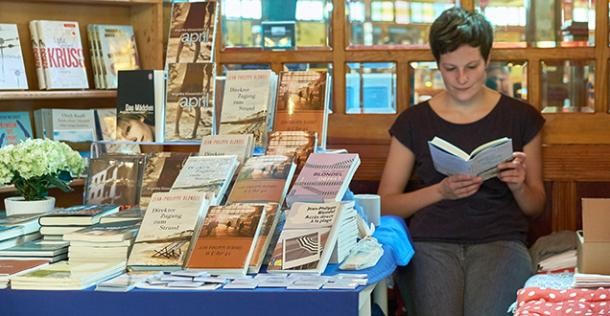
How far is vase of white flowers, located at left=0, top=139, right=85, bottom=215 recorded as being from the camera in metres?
3.12

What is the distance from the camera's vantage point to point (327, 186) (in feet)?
9.07

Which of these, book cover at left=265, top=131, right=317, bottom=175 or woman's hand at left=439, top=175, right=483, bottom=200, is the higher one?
book cover at left=265, top=131, right=317, bottom=175

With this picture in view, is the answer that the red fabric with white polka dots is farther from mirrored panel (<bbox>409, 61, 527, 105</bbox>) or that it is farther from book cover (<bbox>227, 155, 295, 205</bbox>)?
mirrored panel (<bbox>409, 61, 527, 105</bbox>)

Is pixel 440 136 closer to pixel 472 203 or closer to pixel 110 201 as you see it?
pixel 472 203

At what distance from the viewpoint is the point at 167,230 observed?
2672 millimetres

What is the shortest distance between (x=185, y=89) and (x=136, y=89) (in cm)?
19

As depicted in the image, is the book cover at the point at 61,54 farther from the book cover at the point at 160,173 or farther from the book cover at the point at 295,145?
the book cover at the point at 295,145

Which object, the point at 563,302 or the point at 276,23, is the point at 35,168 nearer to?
the point at 276,23

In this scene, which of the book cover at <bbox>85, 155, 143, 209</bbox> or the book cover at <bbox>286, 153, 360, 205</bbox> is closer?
the book cover at <bbox>286, 153, 360, 205</bbox>

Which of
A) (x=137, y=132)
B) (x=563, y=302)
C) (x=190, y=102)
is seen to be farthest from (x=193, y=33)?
(x=563, y=302)

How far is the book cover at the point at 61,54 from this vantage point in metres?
3.90

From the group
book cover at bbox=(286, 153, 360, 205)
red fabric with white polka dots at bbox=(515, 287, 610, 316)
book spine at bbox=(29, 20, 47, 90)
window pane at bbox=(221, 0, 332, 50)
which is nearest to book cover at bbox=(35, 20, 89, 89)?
book spine at bbox=(29, 20, 47, 90)

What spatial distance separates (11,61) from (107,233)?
139 cm

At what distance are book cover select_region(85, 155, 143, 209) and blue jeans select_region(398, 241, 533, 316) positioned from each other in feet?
3.12
